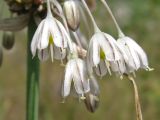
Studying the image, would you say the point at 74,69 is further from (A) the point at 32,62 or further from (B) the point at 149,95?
(B) the point at 149,95

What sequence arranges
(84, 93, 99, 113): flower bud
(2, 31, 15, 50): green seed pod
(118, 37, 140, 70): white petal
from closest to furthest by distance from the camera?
(118, 37, 140, 70): white petal → (84, 93, 99, 113): flower bud → (2, 31, 15, 50): green seed pod

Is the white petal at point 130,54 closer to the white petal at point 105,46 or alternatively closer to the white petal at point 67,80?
the white petal at point 105,46

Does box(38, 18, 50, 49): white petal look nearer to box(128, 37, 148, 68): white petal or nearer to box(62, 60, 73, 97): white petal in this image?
box(62, 60, 73, 97): white petal

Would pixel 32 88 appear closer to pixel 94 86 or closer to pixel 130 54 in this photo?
pixel 94 86

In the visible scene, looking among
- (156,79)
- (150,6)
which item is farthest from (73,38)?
(150,6)

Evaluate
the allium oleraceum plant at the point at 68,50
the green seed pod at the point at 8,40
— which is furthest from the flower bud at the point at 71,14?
the green seed pod at the point at 8,40

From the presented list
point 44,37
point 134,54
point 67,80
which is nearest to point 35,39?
point 44,37

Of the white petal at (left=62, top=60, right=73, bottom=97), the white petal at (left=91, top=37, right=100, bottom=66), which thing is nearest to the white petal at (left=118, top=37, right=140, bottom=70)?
the white petal at (left=91, top=37, right=100, bottom=66)

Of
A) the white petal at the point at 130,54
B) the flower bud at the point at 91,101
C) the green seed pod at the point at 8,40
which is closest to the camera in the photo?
the white petal at the point at 130,54
